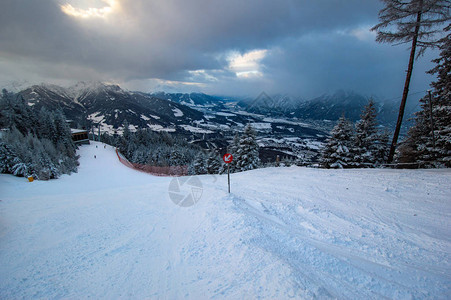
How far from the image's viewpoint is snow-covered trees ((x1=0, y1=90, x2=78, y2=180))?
1611 centimetres

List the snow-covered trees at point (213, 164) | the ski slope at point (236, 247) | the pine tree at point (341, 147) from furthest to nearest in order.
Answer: the snow-covered trees at point (213, 164)
the pine tree at point (341, 147)
the ski slope at point (236, 247)

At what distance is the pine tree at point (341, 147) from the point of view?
59.8 feet

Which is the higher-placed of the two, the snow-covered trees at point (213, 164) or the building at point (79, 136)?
the building at point (79, 136)

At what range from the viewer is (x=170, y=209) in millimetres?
7055

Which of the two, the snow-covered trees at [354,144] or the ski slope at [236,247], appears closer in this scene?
the ski slope at [236,247]

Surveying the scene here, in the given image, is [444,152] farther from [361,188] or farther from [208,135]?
[208,135]

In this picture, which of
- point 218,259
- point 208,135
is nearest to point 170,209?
point 218,259

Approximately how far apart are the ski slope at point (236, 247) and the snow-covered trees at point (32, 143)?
42.6 feet

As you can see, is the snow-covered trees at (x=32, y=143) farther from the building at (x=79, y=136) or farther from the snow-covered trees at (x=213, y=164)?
the snow-covered trees at (x=213, y=164)

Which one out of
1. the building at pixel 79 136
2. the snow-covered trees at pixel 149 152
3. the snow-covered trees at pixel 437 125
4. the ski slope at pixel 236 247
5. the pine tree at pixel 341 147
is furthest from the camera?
the snow-covered trees at pixel 149 152

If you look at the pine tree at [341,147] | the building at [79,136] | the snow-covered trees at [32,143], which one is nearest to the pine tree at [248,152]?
the pine tree at [341,147]

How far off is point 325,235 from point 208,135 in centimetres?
17109

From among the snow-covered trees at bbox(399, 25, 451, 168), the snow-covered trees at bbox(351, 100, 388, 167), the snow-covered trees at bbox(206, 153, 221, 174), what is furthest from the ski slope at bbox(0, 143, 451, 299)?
the snow-covered trees at bbox(206, 153, 221, 174)

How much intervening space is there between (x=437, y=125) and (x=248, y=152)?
17180 millimetres
